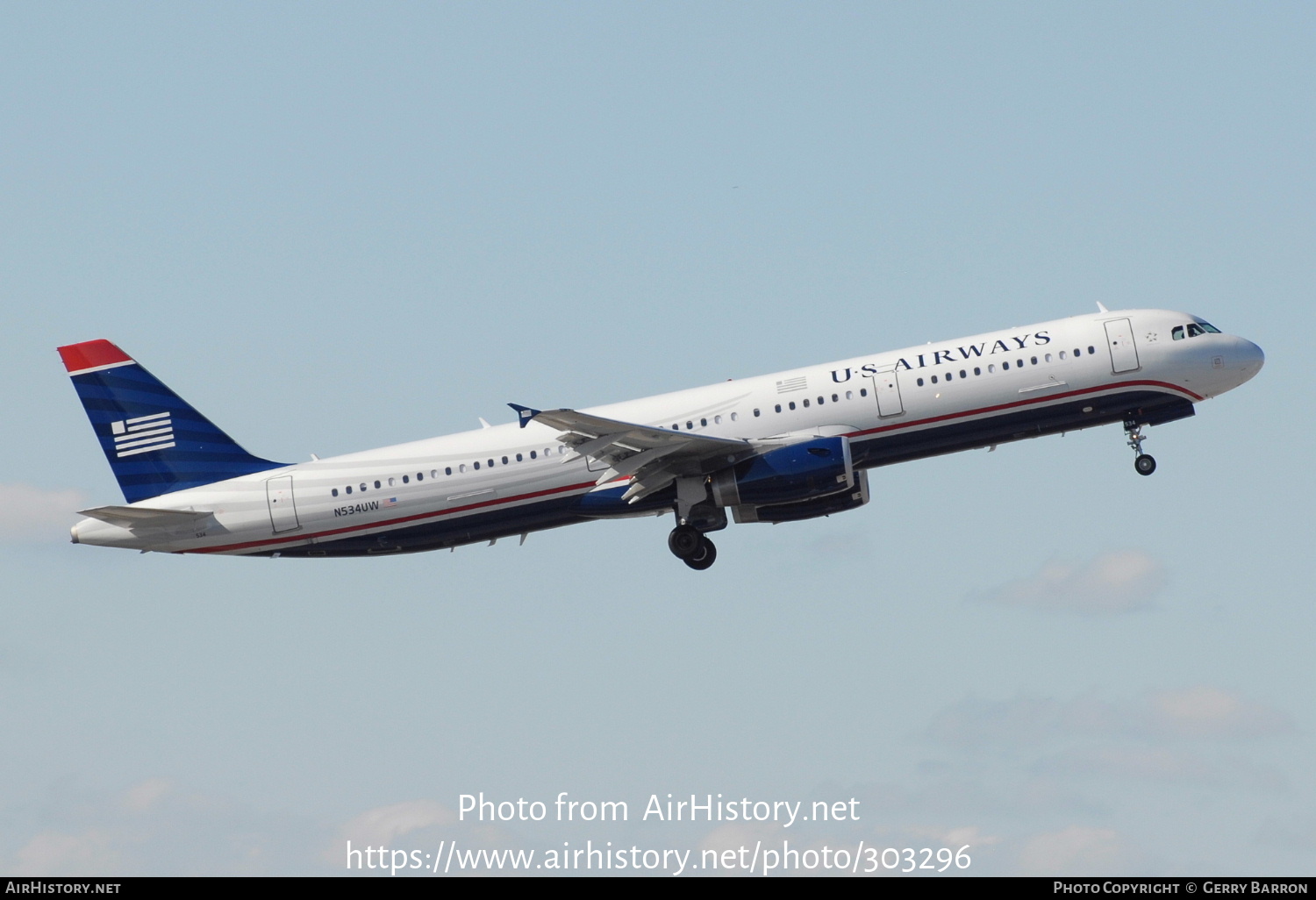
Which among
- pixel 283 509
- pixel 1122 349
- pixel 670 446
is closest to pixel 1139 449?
pixel 1122 349

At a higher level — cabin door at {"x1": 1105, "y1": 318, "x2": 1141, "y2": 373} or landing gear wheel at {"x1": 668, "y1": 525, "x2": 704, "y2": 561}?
cabin door at {"x1": 1105, "y1": 318, "x2": 1141, "y2": 373}

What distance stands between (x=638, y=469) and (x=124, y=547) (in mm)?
15235

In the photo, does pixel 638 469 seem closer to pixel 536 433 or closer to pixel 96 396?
pixel 536 433

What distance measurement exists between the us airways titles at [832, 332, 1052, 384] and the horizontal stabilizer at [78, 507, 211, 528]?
18.8 metres

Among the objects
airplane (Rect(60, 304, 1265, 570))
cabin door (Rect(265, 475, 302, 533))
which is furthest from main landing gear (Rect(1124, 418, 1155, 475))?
cabin door (Rect(265, 475, 302, 533))

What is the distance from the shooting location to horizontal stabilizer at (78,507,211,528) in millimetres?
46062

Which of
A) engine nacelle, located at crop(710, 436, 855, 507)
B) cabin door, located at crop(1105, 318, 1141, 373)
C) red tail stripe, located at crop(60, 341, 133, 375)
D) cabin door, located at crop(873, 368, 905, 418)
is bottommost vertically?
engine nacelle, located at crop(710, 436, 855, 507)

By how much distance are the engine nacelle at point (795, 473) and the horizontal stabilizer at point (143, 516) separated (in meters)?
15.6

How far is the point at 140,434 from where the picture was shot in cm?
4884

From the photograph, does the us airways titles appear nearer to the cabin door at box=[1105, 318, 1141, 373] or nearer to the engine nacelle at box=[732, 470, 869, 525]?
the cabin door at box=[1105, 318, 1141, 373]

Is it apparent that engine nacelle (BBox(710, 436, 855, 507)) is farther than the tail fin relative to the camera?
No

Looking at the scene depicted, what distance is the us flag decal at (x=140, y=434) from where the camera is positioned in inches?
1918

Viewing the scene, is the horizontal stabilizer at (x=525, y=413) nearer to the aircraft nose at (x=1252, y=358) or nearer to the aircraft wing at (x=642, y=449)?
the aircraft wing at (x=642, y=449)

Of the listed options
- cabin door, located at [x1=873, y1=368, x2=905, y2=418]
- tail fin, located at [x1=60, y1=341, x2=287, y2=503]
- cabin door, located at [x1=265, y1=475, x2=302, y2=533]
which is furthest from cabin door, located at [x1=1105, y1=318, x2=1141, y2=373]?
tail fin, located at [x1=60, y1=341, x2=287, y2=503]
